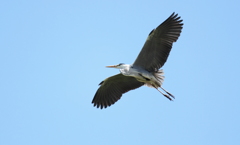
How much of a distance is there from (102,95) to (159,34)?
2.79m

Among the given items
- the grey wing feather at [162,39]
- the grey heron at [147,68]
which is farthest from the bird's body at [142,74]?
the grey wing feather at [162,39]

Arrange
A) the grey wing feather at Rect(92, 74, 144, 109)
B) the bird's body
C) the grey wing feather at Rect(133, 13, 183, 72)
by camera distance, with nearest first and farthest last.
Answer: the grey wing feather at Rect(133, 13, 183, 72) → the bird's body → the grey wing feather at Rect(92, 74, 144, 109)

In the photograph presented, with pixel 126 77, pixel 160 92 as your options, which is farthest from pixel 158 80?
pixel 126 77

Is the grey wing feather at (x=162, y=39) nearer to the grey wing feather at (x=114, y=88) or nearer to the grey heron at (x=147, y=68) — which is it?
the grey heron at (x=147, y=68)

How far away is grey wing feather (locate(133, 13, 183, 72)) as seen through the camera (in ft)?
33.6

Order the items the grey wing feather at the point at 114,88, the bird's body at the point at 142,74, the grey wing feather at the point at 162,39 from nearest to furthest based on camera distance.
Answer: the grey wing feather at the point at 162,39 → the bird's body at the point at 142,74 → the grey wing feather at the point at 114,88

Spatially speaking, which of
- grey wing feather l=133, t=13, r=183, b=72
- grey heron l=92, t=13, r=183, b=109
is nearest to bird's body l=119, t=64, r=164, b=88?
grey heron l=92, t=13, r=183, b=109

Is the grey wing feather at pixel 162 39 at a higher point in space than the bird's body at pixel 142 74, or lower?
higher

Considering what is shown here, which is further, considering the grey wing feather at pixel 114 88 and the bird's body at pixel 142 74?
the grey wing feather at pixel 114 88

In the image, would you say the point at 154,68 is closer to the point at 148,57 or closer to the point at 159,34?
the point at 148,57

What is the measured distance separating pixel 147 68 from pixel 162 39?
1046 mm

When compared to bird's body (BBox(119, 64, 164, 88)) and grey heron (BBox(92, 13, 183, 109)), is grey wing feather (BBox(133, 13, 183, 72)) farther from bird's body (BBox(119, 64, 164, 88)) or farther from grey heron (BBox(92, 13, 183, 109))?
bird's body (BBox(119, 64, 164, 88))

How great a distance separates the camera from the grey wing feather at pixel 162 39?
33.6 feet

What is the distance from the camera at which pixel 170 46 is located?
1031cm
